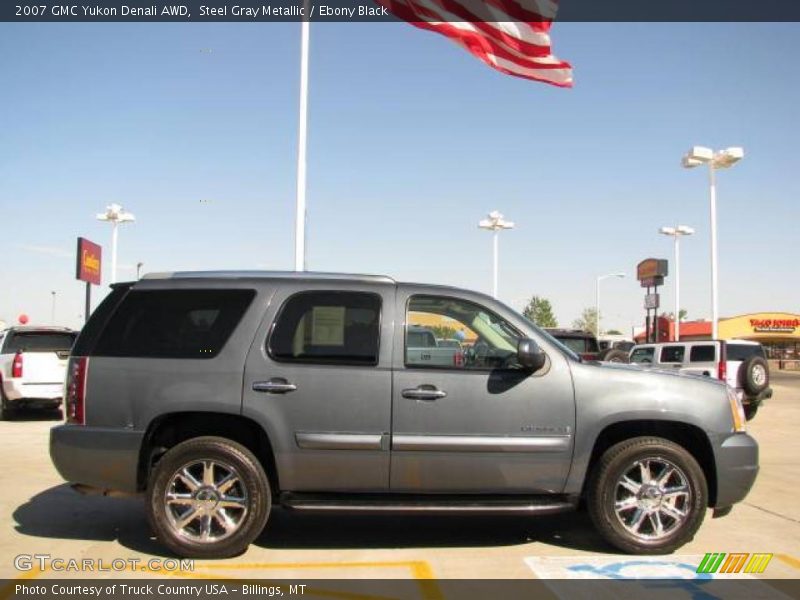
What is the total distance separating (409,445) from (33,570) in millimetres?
2567

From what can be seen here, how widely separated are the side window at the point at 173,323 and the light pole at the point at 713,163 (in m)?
21.6

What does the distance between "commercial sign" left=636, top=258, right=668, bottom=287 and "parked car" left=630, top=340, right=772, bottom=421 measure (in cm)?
1316

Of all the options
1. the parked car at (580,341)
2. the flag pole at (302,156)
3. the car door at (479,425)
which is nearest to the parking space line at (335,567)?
the car door at (479,425)

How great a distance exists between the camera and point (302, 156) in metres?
12.2

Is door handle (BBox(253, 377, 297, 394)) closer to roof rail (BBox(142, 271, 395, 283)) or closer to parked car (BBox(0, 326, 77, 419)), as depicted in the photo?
roof rail (BBox(142, 271, 395, 283))

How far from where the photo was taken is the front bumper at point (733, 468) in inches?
203

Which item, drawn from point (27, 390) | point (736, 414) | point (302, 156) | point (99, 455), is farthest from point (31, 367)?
point (736, 414)

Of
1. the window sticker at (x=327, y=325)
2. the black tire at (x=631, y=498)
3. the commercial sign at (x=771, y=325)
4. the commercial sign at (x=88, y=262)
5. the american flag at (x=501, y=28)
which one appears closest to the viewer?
the black tire at (x=631, y=498)

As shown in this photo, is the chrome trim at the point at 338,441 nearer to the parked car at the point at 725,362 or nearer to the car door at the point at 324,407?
the car door at the point at 324,407

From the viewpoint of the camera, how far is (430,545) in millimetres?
5352

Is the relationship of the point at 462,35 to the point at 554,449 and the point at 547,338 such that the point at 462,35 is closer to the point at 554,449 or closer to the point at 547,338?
the point at 547,338

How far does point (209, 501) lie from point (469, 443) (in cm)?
185

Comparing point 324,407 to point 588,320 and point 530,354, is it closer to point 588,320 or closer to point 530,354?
point 530,354

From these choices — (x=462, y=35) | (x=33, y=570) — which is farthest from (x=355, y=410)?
(x=462, y=35)
